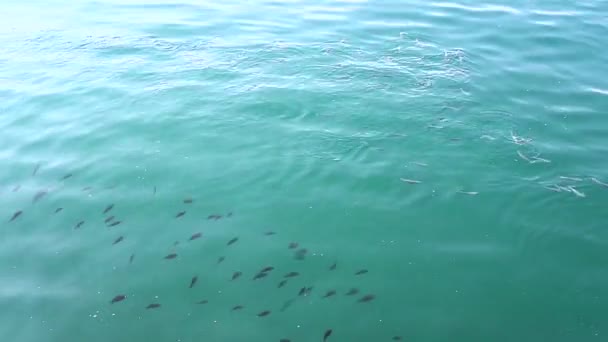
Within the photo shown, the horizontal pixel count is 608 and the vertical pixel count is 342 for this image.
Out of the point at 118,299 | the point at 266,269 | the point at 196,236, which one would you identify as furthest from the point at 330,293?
the point at 118,299

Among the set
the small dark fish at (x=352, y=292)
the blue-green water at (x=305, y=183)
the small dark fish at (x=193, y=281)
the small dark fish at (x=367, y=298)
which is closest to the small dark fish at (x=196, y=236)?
the blue-green water at (x=305, y=183)

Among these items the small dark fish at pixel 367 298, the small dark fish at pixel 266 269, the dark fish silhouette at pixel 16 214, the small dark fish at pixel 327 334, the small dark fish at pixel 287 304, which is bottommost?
the small dark fish at pixel 327 334

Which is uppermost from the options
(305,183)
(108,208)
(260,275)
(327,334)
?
(305,183)

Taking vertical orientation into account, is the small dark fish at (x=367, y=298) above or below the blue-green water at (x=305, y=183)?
below

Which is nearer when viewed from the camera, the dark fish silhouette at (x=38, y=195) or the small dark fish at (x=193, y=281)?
the small dark fish at (x=193, y=281)

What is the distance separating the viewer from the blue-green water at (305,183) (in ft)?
21.2

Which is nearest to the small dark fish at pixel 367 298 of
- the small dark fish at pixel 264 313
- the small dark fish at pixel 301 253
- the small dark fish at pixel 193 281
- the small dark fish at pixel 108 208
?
the small dark fish at pixel 301 253

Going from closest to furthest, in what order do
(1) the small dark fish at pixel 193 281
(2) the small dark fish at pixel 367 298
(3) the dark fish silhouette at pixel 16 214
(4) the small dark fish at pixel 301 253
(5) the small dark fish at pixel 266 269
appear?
(2) the small dark fish at pixel 367 298 → (1) the small dark fish at pixel 193 281 → (5) the small dark fish at pixel 266 269 → (4) the small dark fish at pixel 301 253 → (3) the dark fish silhouette at pixel 16 214

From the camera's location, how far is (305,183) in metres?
8.75

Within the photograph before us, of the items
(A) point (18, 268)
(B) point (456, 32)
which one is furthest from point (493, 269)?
(B) point (456, 32)

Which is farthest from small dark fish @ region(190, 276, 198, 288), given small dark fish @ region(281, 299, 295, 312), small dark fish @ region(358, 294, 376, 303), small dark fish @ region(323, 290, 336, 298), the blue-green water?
small dark fish @ region(358, 294, 376, 303)

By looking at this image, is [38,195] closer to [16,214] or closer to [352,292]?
[16,214]

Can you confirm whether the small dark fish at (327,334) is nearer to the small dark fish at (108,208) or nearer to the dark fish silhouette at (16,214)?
the small dark fish at (108,208)

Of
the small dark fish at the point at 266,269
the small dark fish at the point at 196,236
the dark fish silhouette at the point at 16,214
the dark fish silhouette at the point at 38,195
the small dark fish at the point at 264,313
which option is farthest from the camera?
the dark fish silhouette at the point at 38,195
